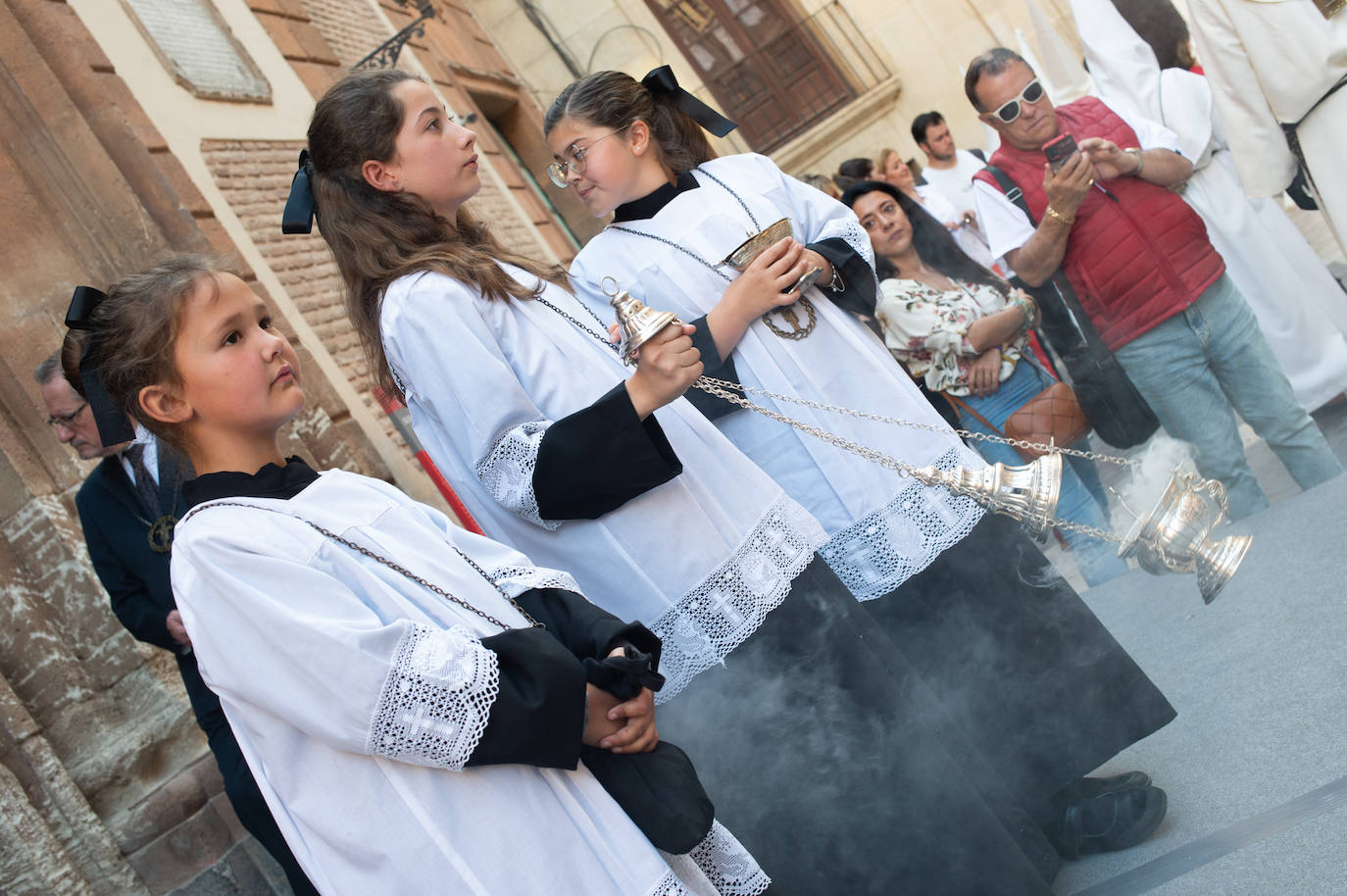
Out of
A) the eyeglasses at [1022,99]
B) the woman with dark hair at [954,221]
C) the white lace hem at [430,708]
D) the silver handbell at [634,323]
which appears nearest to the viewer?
the white lace hem at [430,708]

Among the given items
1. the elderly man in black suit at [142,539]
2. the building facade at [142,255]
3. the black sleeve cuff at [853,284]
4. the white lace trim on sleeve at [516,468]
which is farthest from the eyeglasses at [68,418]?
the black sleeve cuff at [853,284]

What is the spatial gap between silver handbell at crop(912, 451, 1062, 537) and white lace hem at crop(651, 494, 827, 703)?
0.35m

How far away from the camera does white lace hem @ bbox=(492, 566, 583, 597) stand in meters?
1.70

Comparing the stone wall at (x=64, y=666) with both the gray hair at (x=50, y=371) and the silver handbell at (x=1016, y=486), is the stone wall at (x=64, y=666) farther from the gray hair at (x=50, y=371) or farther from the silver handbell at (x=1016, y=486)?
the silver handbell at (x=1016, y=486)

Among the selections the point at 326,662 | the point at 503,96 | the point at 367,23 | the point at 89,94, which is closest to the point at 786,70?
the point at 503,96

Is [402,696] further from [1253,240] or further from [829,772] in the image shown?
[1253,240]

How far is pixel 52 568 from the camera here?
11.5ft

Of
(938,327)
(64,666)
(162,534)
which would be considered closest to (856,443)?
(938,327)

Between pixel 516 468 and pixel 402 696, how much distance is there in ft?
1.95

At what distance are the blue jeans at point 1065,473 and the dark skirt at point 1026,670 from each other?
117 cm

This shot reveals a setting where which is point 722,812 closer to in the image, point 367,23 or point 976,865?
point 976,865

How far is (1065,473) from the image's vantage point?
366 cm

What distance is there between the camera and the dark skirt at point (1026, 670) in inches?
94.2

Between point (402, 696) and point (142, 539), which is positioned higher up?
point (142, 539)
